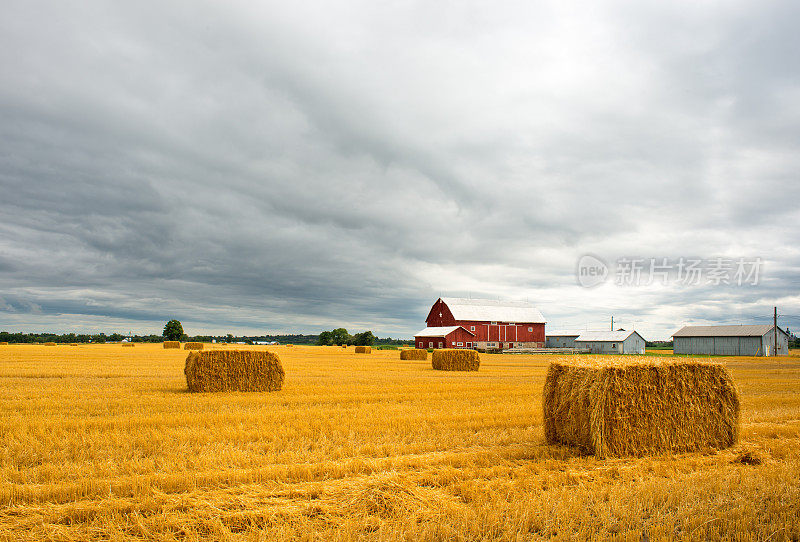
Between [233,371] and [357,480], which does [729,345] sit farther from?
[357,480]

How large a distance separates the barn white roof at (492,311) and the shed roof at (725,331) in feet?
73.1

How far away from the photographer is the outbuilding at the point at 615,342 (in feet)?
249

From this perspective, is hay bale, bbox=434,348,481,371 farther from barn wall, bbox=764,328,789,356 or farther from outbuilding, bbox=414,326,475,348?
barn wall, bbox=764,328,789,356

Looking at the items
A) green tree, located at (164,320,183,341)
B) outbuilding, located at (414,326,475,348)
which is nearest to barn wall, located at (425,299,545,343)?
outbuilding, located at (414,326,475,348)

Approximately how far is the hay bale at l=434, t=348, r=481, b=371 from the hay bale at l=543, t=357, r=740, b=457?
72.2 feet

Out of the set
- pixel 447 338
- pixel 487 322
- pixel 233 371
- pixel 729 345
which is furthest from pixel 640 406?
pixel 487 322

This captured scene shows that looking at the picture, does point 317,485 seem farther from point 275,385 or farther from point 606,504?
point 275,385

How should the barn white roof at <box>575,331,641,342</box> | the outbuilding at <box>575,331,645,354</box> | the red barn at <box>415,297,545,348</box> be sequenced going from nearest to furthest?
the outbuilding at <box>575,331,645,354</box> < the barn white roof at <box>575,331,641,342</box> < the red barn at <box>415,297,545,348</box>

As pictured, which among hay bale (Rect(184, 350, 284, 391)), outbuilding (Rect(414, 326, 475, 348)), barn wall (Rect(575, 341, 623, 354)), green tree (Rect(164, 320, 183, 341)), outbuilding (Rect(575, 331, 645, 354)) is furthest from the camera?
green tree (Rect(164, 320, 183, 341))

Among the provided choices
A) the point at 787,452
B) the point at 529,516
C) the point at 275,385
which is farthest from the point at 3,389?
the point at 787,452

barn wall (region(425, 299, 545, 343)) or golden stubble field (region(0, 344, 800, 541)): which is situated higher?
barn wall (region(425, 299, 545, 343))

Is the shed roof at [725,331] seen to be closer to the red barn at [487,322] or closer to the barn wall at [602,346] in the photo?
the barn wall at [602,346]

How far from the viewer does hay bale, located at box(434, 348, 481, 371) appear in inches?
1249

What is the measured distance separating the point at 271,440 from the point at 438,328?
75795mm
